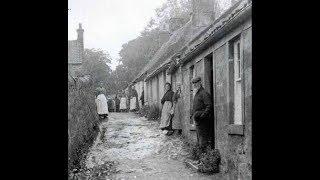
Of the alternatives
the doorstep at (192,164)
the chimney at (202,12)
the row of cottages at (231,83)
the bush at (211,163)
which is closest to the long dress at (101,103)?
the chimney at (202,12)

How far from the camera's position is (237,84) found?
9062 millimetres

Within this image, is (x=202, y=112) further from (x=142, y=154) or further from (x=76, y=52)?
(x=76, y=52)

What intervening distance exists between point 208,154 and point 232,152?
4.88ft

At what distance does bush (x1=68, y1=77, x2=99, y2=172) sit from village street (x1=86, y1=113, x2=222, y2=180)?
34 centimetres

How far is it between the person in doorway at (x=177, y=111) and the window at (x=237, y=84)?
599 centimetres

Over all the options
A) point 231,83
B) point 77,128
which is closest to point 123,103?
point 77,128

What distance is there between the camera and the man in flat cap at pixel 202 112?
1059 cm

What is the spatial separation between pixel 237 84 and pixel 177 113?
632cm

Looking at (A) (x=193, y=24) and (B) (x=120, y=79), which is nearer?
(A) (x=193, y=24)

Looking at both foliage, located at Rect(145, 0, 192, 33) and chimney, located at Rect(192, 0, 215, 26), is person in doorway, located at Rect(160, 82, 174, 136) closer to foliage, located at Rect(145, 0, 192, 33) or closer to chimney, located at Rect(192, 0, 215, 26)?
chimney, located at Rect(192, 0, 215, 26)
